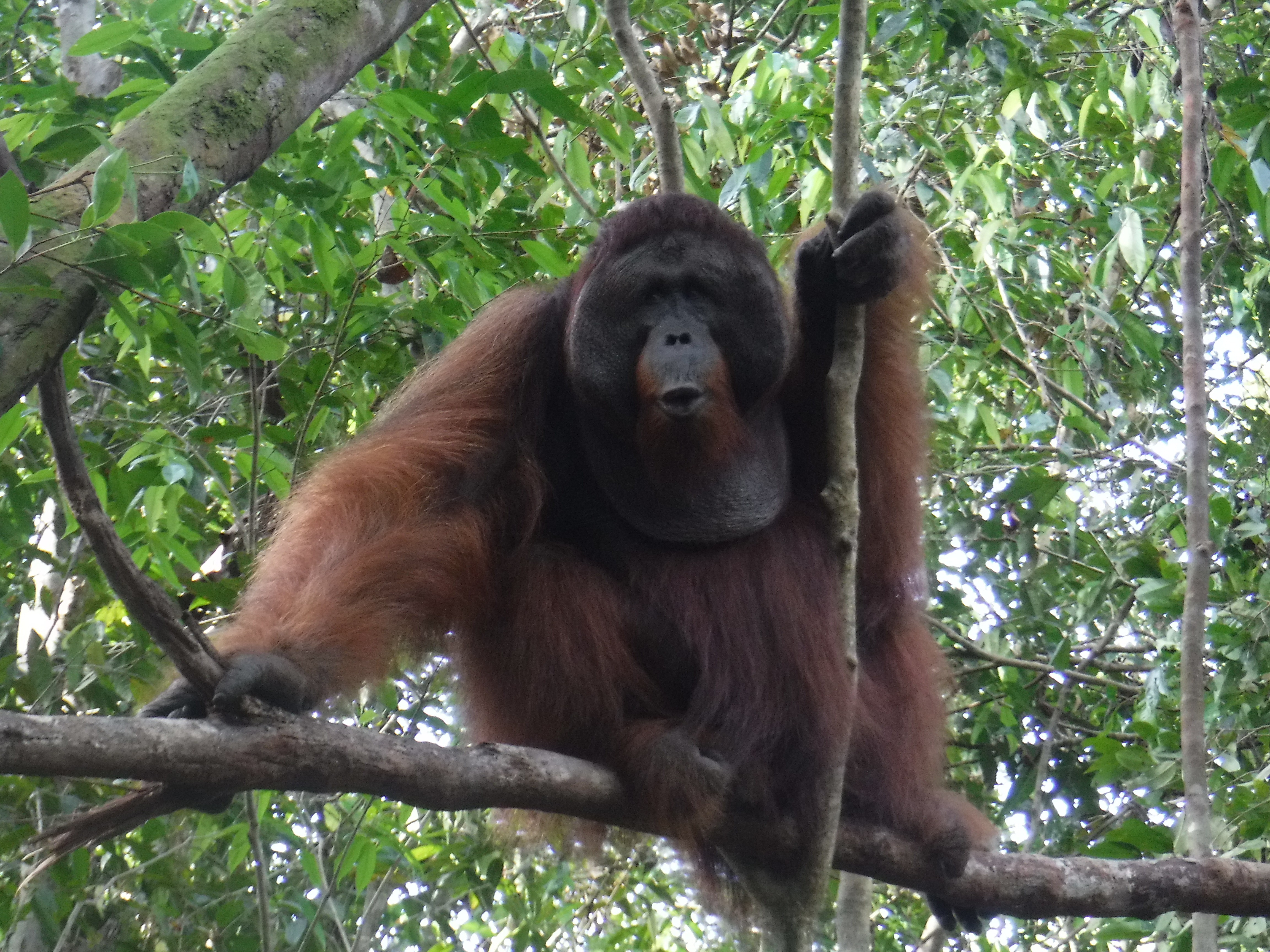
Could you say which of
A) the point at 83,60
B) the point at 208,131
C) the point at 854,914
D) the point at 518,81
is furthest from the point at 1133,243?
the point at 83,60

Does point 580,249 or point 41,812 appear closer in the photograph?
point 41,812

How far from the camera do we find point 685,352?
3135mm

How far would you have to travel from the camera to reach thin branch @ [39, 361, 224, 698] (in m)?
1.85

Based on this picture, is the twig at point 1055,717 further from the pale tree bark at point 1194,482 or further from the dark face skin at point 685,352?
the dark face skin at point 685,352

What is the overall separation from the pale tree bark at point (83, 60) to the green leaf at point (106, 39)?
57.9 inches

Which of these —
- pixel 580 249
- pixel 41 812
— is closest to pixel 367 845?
pixel 41 812

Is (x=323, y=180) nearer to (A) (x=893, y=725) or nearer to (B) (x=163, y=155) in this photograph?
(B) (x=163, y=155)

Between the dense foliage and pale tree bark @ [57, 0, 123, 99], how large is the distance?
141 mm

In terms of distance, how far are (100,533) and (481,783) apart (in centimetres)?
80

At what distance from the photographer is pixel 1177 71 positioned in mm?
4652

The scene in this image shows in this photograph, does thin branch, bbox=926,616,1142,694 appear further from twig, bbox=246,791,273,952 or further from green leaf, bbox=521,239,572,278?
twig, bbox=246,791,273,952

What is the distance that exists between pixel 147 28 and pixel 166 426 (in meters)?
1.04

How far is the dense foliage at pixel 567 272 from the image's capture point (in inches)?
137

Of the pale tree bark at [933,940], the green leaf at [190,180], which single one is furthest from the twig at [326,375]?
the pale tree bark at [933,940]
